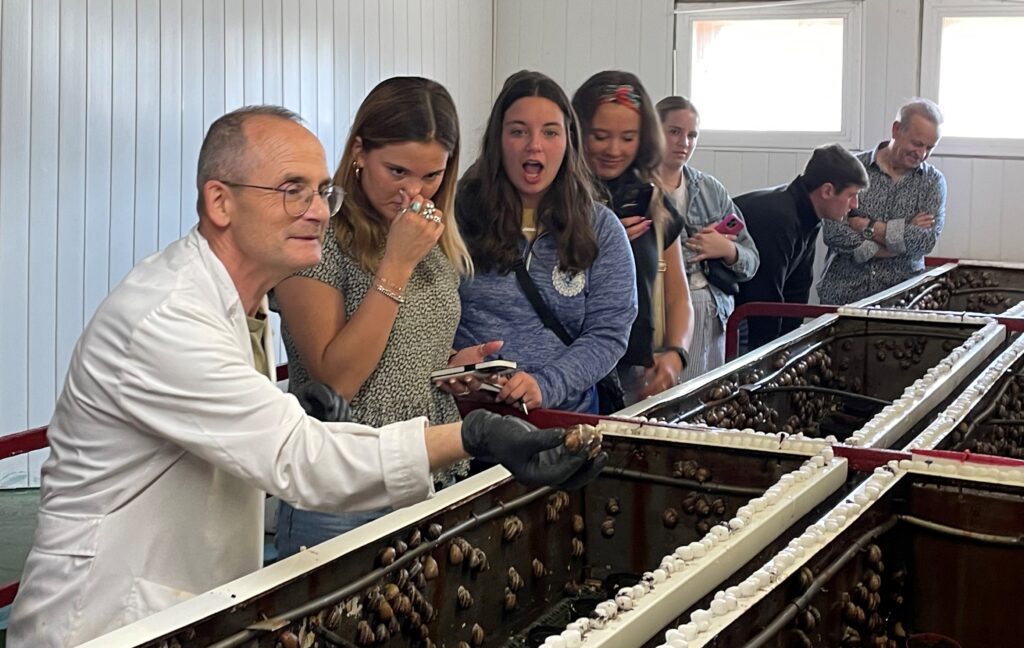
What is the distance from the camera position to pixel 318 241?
1.77m

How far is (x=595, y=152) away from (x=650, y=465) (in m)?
1.17

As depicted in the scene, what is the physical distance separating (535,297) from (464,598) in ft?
3.05

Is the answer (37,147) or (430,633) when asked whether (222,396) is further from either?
(37,147)

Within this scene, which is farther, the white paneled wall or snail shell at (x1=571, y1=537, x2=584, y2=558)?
the white paneled wall

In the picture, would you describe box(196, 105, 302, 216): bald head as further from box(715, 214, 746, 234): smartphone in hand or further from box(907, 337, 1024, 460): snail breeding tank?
box(715, 214, 746, 234): smartphone in hand

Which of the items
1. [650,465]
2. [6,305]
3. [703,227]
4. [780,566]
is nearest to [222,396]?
[780,566]

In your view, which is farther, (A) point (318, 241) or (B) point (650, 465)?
(B) point (650, 465)

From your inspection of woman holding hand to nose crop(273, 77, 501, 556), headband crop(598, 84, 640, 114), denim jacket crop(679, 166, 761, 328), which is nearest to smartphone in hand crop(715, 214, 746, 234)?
denim jacket crop(679, 166, 761, 328)

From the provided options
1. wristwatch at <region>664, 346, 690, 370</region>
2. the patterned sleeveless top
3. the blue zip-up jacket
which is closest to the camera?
the patterned sleeveless top

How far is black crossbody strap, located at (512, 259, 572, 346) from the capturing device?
9.12 ft

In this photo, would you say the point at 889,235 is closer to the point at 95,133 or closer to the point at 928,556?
the point at 95,133

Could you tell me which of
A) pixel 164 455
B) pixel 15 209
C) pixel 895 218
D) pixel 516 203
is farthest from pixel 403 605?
pixel 895 218

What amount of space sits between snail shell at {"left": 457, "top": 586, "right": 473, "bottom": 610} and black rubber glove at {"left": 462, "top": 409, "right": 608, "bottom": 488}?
351mm

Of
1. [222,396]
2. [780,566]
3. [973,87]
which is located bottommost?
[780,566]
